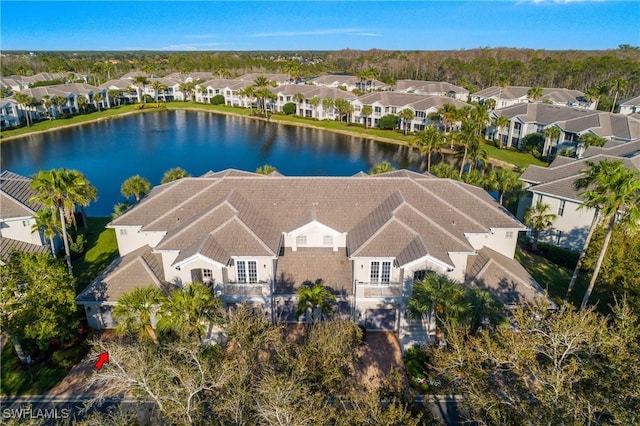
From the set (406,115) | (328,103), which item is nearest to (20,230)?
(406,115)

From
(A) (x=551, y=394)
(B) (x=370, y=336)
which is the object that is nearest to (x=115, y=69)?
(B) (x=370, y=336)

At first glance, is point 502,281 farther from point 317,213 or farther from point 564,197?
point 564,197

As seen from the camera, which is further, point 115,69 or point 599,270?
point 115,69

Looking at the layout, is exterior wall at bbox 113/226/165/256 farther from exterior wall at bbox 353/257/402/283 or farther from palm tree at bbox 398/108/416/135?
palm tree at bbox 398/108/416/135

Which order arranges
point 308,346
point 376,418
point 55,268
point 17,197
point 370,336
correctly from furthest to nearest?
point 17,197, point 370,336, point 55,268, point 308,346, point 376,418


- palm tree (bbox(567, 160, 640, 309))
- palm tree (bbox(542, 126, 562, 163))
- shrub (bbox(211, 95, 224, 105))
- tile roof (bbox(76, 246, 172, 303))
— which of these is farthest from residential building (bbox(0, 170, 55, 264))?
shrub (bbox(211, 95, 224, 105))

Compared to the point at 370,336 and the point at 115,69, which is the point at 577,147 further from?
the point at 115,69

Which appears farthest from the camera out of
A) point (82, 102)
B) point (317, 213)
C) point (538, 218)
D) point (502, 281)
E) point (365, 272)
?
point (82, 102)
